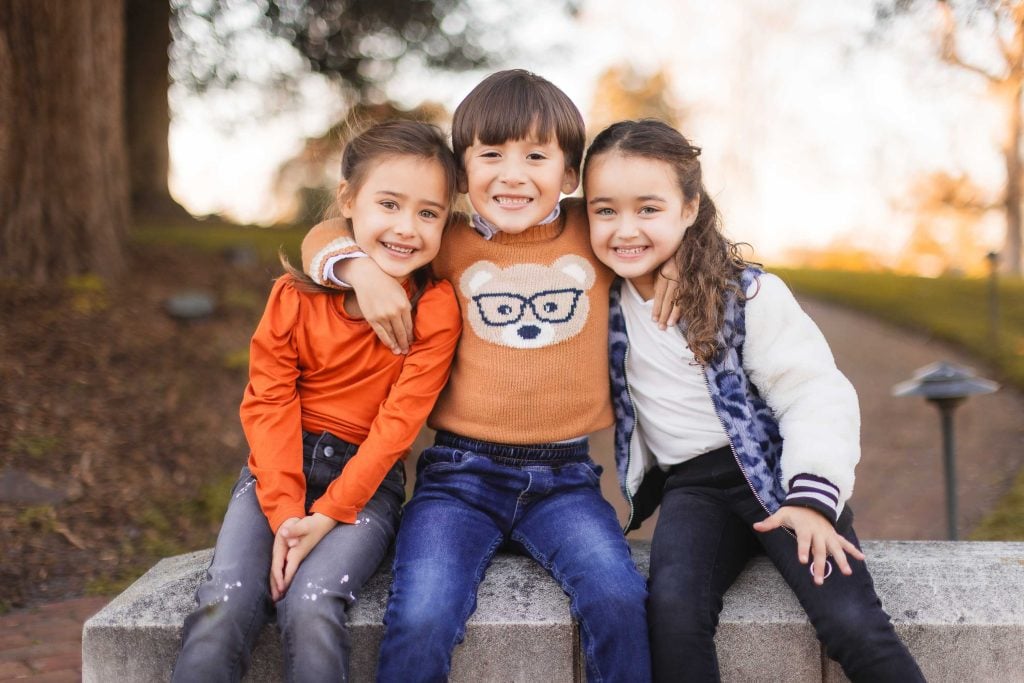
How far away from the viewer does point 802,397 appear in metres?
2.39

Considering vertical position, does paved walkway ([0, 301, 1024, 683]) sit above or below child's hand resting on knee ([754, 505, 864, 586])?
below

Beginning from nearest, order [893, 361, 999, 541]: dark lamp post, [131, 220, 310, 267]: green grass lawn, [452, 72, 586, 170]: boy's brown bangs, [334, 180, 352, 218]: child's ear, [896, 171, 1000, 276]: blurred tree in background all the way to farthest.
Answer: [452, 72, 586, 170]: boy's brown bangs, [334, 180, 352, 218]: child's ear, [893, 361, 999, 541]: dark lamp post, [131, 220, 310, 267]: green grass lawn, [896, 171, 1000, 276]: blurred tree in background

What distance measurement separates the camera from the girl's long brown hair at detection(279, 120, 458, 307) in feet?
8.34

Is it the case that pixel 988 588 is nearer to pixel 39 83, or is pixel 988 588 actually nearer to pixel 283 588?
pixel 283 588

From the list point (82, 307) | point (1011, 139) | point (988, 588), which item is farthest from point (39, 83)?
point (1011, 139)

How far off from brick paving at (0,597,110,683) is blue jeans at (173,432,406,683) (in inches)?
39.1

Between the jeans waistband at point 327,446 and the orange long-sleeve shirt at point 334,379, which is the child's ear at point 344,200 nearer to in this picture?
the orange long-sleeve shirt at point 334,379

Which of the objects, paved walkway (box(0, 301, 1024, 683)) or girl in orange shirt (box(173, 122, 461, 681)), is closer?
girl in orange shirt (box(173, 122, 461, 681))

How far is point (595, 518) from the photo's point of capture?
95.3 inches

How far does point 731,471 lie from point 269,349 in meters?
1.29

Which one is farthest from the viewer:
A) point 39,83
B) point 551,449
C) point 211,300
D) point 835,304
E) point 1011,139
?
point 1011,139

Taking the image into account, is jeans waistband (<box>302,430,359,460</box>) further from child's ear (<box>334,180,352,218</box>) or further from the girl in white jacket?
the girl in white jacket

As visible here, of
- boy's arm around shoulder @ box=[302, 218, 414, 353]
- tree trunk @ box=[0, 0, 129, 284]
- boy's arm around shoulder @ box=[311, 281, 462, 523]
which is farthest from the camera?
tree trunk @ box=[0, 0, 129, 284]

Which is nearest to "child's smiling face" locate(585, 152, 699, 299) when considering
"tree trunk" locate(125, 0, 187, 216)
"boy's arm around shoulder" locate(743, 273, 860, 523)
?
"boy's arm around shoulder" locate(743, 273, 860, 523)
